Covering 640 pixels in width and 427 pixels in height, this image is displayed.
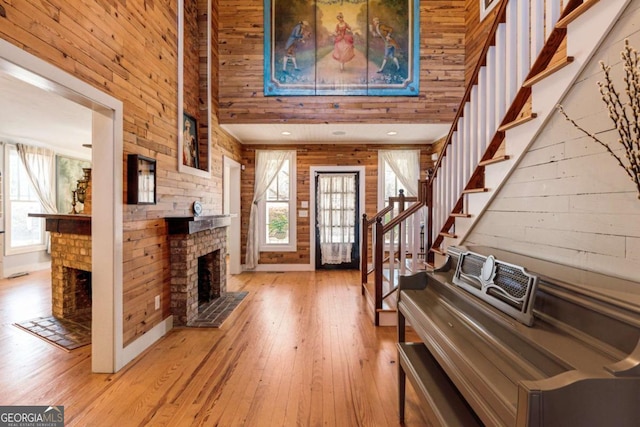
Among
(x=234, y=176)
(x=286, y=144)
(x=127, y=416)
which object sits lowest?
(x=127, y=416)

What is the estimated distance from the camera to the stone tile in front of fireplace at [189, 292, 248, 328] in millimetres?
3213

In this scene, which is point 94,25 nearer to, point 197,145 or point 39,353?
point 197,145

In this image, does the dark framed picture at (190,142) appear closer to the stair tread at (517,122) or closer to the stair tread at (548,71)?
the stair tread at (517,122)

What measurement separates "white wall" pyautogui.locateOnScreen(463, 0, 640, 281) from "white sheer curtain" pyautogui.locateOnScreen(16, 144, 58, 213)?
26.4 ft

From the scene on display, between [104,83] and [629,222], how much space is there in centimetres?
319

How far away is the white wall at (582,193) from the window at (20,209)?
790 cm

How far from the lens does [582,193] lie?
4.14ft

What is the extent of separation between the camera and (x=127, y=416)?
1.83 m

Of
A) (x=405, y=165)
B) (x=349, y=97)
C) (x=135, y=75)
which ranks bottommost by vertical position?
(x=405, y=165)

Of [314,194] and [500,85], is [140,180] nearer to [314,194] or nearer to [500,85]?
[500,85]

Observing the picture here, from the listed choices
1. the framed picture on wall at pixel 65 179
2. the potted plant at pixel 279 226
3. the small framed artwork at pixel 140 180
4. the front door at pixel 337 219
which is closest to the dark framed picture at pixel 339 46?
the front door at pixel 337 219

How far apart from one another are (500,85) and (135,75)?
290cm

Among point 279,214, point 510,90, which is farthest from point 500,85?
point 279,214

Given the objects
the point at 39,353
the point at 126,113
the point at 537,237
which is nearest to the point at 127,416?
the point at 39,353
